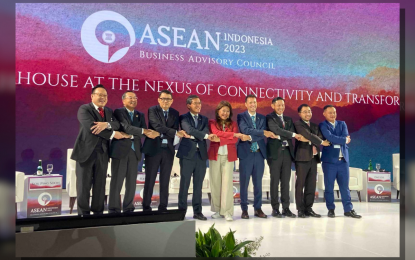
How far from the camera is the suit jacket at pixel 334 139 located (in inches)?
212

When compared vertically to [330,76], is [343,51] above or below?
above

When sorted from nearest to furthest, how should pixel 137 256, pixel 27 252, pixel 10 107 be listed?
pixel 10 107
pixel 27 252
pixel 137 256

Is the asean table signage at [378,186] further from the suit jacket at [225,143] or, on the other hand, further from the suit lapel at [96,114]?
the suit lapel at [96,114]

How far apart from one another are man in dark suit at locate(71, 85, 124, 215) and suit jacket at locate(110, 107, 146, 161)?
167 mm

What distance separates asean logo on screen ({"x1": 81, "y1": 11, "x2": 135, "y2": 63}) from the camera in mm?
7152

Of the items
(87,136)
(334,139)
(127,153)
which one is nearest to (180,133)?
(127,153)

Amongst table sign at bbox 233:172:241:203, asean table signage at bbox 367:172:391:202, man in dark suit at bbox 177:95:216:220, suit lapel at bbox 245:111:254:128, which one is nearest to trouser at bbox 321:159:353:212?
suit lapel at bbox 245:111:254:128

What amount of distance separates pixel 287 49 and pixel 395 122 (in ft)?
11.1

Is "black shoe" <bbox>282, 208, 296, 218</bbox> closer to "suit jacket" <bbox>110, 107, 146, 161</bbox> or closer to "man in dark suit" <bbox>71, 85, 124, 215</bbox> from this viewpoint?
"suit jacket" <bbox>110, 107, 146, 161</bbox>

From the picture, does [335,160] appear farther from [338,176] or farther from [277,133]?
[277,133]

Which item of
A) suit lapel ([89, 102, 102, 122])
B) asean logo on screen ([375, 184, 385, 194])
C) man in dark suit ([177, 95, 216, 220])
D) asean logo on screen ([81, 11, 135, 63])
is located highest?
asean logo on screen ([81, 11, 135, 63])

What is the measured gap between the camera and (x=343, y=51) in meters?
9.16

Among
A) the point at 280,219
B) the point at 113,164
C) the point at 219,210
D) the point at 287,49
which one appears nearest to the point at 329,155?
the point at 280,219

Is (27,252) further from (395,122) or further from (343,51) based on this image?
(395,122)
